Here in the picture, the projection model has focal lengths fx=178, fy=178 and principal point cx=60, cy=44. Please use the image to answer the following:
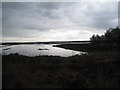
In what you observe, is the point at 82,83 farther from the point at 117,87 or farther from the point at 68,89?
the point at 117,87

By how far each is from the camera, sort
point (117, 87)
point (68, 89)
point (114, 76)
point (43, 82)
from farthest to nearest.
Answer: point (114, 76), point (43, 82), point (117, 87), point (68, 89)

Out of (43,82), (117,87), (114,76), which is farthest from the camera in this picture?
(114,76)

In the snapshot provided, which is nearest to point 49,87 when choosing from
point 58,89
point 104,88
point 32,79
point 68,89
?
point 58,89

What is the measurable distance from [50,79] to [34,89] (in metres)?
2.54

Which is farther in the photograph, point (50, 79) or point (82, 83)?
point (50, 79)

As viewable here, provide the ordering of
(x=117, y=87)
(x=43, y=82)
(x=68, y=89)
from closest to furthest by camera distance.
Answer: (x=68, y=89)
(x=117, y=87)
(x=43, y=82)

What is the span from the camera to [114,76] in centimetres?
1312

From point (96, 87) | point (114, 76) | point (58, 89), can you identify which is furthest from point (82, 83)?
point (114, 76)

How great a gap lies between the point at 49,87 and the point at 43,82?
1351mm

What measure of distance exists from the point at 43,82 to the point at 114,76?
5.28 metres

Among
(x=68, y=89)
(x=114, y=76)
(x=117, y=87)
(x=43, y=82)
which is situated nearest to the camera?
(x=68, y=89)

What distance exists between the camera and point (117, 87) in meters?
10.2

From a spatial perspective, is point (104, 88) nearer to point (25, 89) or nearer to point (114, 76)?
point (114, 76)

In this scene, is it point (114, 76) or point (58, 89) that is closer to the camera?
point (58, 89)
